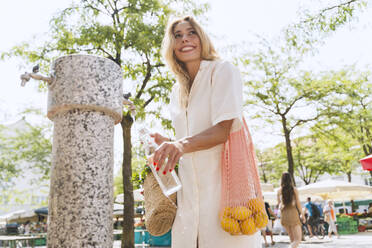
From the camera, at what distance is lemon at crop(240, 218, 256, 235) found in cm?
135

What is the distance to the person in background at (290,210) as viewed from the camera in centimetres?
790

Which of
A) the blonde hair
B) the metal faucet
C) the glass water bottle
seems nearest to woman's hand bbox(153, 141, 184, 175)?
the glass water bottle

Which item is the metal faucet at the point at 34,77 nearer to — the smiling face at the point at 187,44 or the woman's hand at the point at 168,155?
the smiling face at the point at 187,44

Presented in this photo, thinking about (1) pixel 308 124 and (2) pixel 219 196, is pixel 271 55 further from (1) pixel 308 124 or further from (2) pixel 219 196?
(2) pixel 219 196

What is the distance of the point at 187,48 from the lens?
6.07 ft

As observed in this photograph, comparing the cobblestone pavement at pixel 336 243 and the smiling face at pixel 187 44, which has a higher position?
the smiling face at pixel 187 44

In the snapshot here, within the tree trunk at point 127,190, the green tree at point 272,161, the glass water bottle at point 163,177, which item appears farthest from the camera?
the green tree at point 272,161

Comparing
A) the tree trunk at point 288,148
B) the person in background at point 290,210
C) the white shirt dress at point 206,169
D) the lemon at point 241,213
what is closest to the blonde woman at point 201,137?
the white shirt dress at point 206,169

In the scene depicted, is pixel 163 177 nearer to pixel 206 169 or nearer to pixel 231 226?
pixel 206 169

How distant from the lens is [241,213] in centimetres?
135

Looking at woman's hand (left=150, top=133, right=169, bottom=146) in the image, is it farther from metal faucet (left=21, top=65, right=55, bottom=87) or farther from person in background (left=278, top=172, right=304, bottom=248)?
person in background (left=278, top=172, right=304, bottom=248)

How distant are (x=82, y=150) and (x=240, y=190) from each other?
46.7 inches

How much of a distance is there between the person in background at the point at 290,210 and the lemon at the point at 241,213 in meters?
6.97

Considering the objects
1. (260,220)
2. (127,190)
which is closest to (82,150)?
(260,220)
